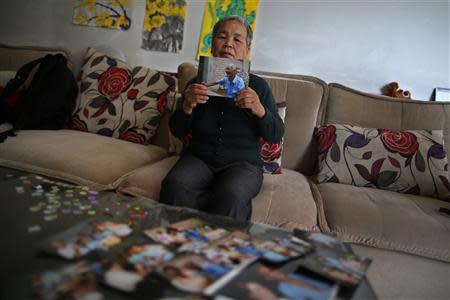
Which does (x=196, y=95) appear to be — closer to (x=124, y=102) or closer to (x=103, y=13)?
(x=124, y=102)

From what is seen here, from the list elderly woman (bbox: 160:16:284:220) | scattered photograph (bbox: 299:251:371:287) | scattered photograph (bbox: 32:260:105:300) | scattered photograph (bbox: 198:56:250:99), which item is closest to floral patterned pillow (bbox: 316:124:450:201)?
elderly woman (bbox: 160:16:284:220)

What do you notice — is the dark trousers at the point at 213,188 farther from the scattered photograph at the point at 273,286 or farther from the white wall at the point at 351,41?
the white wall at the point at 351,41

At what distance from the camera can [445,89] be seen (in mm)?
1872

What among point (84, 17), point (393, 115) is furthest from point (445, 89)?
point (84, 17)

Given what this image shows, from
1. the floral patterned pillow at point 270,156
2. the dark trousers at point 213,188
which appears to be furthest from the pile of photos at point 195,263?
the floral patterned pillow at point 270,156

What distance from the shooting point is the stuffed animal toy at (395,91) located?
1.86 metres

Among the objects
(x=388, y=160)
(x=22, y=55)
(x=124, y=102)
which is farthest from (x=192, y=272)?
(x=22, y=55)

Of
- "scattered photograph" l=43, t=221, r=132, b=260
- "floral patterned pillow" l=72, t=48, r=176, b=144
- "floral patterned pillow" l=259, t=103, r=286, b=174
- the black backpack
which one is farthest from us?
"floral patterned pillow" l=72, t=48, r=176, b=144

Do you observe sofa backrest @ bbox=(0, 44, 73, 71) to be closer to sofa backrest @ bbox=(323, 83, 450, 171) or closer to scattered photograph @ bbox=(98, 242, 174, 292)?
sofa backrest @ bbox=(323, 83, 450, 171)

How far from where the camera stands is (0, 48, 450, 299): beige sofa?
1011mm

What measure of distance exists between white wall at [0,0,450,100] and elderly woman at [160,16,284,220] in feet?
2.48

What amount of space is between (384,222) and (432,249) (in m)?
0.15

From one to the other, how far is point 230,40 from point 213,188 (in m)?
0.59

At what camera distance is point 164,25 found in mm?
2131
